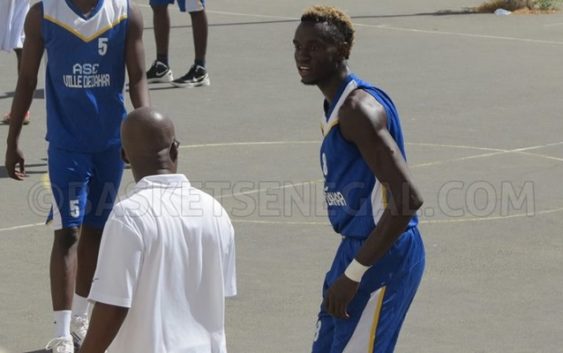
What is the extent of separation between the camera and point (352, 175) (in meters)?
5.62

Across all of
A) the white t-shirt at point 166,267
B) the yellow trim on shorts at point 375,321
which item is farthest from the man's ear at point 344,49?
the white t-shirt at point 166,267

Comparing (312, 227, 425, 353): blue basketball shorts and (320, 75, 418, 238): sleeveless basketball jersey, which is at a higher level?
(320, 75, 418, 238): sleeveless basketball jersey

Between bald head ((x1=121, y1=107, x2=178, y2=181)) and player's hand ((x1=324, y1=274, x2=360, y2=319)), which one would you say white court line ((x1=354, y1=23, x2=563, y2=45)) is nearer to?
player's hand ((x1=324, y1=274, x2=360, y2=319))

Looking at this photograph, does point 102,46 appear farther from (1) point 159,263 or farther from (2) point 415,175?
(2) point 415,175

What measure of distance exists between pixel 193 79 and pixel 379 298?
10.9 meters

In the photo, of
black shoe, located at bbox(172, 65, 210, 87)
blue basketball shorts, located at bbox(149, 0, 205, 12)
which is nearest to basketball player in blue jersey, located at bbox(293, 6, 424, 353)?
blue basketball shorts, located at bbox(149, 0, 205, 12)

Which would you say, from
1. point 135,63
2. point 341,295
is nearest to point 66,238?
point 135,63

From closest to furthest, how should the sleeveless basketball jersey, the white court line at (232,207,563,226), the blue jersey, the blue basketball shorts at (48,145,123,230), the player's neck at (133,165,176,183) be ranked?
the player's neck at (133,165,176,183) < the sleeveless basketball jersey < the blue basketball shorts at (48,145,123,230) < the blue jersey < the white court line at (232,207,563,226)

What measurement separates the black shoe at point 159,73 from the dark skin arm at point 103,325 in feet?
39.2

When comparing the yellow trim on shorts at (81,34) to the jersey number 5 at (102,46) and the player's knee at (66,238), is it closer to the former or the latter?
the jersey number 5 at (102,46)

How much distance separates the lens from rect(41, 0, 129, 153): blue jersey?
24.9ft

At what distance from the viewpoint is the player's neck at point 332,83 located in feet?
18.6

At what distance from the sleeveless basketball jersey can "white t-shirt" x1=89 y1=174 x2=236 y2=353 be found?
97 cm

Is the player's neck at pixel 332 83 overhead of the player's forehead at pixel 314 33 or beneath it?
beneath
